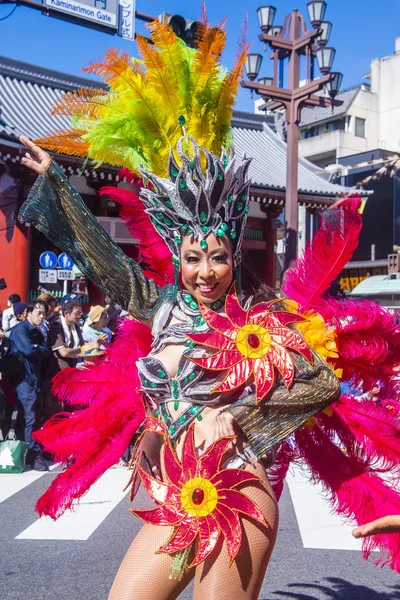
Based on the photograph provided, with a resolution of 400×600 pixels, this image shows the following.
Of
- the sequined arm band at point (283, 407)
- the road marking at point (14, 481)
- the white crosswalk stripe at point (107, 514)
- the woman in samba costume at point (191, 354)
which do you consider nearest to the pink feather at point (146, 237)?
the woman in samba costume at point (191, 354)

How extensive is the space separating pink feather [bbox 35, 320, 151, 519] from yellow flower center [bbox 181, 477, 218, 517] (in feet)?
1.47

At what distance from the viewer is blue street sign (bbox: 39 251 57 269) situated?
1183cm

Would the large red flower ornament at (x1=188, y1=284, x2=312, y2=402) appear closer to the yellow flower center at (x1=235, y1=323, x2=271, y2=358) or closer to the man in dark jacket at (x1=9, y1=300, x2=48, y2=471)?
the yellow flower center at (x1=235, y1=323, x2=271, y2=358)

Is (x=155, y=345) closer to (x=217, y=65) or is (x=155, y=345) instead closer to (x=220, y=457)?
(x=220, y=457)

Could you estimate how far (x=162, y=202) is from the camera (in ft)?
7.80

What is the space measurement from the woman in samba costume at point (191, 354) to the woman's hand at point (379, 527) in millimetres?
306

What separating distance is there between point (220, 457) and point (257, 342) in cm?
37

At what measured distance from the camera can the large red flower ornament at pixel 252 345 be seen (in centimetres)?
209

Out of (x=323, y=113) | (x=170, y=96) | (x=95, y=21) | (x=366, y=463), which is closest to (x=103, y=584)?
(x=366, y=463)

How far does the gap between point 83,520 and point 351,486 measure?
3233 millimetres

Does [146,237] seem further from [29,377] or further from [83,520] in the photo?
[29,377]

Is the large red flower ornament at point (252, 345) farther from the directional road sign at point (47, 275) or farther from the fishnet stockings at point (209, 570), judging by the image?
the directional road sign at point (47, 275)

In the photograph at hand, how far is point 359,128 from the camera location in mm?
40906

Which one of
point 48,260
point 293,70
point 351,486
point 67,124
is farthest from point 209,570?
point 67,124
